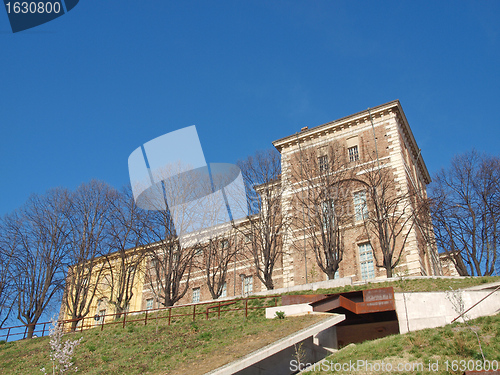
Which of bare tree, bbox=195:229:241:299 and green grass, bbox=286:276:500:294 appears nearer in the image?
green grass, bbox=286:276:500:294

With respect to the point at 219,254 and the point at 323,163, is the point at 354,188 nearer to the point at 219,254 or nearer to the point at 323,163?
the point at 323,163

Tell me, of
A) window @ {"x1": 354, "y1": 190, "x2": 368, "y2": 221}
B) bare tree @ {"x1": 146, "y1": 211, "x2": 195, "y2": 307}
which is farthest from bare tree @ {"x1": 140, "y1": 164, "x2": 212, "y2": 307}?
window @ {"x1": 354, "y1": 190, "x2": 368, "y2": 221}

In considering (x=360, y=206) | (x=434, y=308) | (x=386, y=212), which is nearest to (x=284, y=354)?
(x=434, y=308)

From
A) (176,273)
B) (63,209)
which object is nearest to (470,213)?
(176,273)

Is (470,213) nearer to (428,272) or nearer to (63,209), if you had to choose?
(428,272)

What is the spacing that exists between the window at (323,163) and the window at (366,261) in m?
5.94

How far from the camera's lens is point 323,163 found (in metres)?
32.2

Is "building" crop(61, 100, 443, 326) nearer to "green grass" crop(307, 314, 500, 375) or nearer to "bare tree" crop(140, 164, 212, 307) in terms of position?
"bare tree" crop(140, 164, 212, 307)

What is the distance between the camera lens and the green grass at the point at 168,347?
47.4 feet

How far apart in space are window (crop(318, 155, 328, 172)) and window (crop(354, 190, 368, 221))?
2820 millimetres

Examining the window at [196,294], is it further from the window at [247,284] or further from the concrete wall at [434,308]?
the concrete wall at [434,308]

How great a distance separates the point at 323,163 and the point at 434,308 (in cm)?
1694

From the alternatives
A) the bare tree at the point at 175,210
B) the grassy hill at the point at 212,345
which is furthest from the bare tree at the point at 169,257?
the grassy hill at the point at 212,345

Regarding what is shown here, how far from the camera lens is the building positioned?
2756 centimetres
